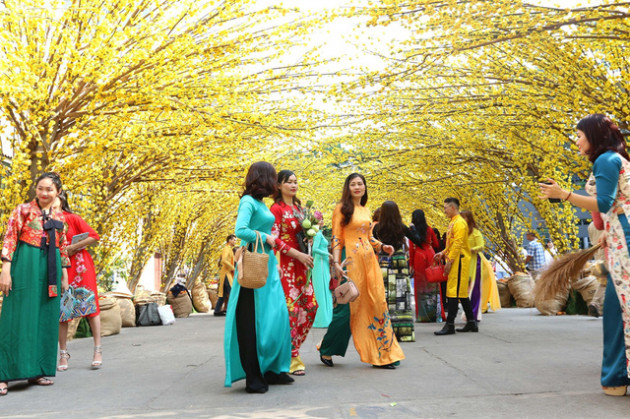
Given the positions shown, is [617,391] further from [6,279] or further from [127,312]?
[127,312]

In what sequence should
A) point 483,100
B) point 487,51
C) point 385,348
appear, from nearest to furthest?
point 385,348
point 487,51
point 483,100


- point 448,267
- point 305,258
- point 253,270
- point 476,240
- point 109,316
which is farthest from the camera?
point 109,316

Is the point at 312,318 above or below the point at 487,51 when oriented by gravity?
below

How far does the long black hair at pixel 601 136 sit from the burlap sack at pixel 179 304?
13.0 meters

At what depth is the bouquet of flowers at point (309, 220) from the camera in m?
5.79

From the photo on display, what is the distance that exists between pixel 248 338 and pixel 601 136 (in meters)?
2.91

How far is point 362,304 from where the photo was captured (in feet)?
20.8

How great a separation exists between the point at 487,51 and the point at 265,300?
6317 millimetres

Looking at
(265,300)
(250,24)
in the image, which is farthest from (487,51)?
(265,300)

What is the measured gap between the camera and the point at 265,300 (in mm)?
5109

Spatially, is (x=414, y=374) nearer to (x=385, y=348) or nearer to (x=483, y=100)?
(x=385, y=348)

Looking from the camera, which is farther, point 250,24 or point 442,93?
point 442,93

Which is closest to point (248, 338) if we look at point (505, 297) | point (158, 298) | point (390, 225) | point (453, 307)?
point (390, 225)

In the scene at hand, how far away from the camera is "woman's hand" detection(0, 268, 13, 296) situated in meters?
5.35
